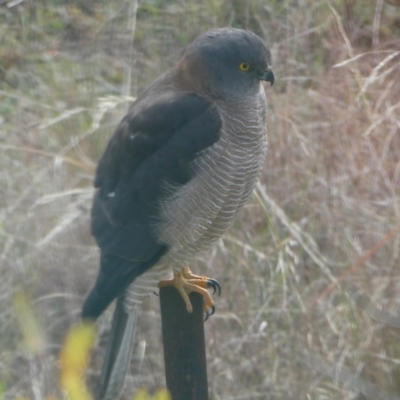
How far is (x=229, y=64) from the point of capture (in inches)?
92.5

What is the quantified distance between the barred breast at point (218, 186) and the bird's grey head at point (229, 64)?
0.05 m

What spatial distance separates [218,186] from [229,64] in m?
0.42

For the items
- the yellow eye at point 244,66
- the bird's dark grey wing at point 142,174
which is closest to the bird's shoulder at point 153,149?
the bird's dark grey wing at point 142,174

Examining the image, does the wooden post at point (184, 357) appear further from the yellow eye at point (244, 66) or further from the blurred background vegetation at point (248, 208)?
the blurred background vegetation at point (248, 208)

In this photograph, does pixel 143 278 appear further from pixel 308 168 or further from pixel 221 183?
pixel 308 168

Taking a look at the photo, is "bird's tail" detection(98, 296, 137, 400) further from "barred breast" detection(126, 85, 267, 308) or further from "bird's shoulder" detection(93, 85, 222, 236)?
"bird's shoulder" detection(93, 85, 222, 236)

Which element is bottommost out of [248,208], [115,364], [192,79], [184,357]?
[248,208]

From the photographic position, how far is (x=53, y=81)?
3.88 metres

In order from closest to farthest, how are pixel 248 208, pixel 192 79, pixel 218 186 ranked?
pixel 218 186, pixel 192 79, pixel 248 208

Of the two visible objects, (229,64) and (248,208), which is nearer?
(229,64)

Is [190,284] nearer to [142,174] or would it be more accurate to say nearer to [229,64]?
[142,174]

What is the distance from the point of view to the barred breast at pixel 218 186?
2295 mm

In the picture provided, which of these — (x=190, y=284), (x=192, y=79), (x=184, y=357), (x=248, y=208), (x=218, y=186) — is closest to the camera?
(x=184, y=357)

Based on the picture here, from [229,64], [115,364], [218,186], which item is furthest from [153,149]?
[115,364]
